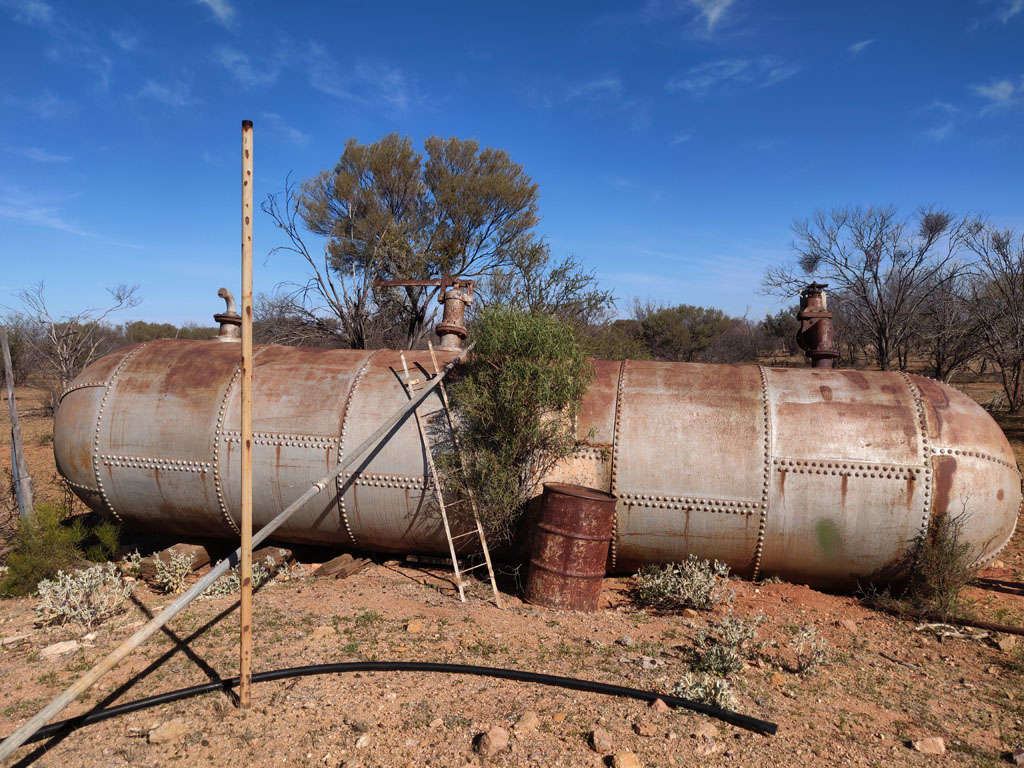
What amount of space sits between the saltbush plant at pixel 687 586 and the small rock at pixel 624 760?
2175 mm

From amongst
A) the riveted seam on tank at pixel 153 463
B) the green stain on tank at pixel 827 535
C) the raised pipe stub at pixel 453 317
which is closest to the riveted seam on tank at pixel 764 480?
the green stain on tank at pixel 827 535

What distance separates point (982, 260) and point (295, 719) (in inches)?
877

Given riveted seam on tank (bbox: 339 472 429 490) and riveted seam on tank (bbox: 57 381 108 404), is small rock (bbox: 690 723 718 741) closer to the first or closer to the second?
riveted seam on tank (bbox: 339 472 429 490)

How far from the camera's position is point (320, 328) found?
55.6 ft

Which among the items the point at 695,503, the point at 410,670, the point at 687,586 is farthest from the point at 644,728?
the point at 695,503

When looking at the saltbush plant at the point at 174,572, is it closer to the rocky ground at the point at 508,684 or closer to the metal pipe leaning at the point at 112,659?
the rocky ground at the point at 508,684

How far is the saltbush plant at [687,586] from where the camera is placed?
5188mm

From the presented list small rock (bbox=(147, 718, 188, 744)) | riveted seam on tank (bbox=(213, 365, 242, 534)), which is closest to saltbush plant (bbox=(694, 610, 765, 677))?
small rock (bbox=(147, 718, 188, 744))

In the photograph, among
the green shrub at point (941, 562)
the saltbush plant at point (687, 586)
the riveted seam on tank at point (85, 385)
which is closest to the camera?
the green shrub at point (941, 562)

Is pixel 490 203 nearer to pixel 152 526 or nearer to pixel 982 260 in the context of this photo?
pixel 982 260

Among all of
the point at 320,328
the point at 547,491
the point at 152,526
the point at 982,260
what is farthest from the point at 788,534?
the point at 982,260

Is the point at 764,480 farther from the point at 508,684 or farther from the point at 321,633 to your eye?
the point at 321,633

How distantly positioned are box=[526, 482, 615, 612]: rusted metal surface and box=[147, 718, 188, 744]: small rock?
270cm

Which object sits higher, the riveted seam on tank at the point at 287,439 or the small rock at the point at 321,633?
the riveted seam on tank at the point at 287,439
